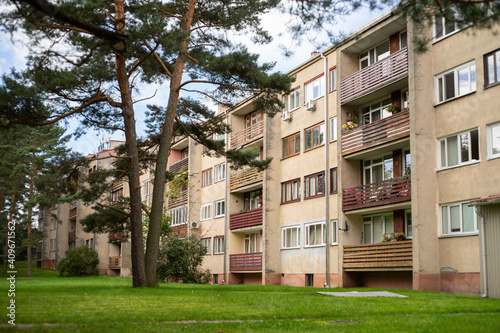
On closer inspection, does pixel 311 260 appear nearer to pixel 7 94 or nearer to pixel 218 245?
pixel 218 245

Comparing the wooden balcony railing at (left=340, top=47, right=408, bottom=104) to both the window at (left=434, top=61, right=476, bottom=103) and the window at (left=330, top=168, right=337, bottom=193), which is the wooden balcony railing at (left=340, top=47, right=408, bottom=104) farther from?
the window at (left=330, top=168, right=337, bottom=193)

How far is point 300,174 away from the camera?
1419 inches

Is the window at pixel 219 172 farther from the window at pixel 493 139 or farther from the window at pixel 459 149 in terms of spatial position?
the window at pixel 493 139

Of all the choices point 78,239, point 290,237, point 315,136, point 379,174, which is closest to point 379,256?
point 379,174

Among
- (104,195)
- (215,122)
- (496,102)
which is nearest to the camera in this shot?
(496,102)

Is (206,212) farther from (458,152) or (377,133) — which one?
(458,152)

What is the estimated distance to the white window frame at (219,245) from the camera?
45562mm

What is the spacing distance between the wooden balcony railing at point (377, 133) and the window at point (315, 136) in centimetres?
307

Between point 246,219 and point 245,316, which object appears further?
point 246,219

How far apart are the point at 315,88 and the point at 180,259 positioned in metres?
13.3

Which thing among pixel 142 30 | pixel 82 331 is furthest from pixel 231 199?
pixel 82 331

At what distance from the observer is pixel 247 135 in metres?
43.0

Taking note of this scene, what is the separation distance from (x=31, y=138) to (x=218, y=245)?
22.1 m

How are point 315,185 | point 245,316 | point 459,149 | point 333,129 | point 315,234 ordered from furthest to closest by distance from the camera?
point 315,185 < point 315,234 < point 333,129 < point 459,149 < point 245,316
